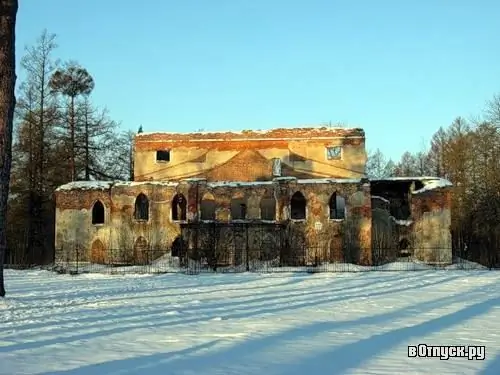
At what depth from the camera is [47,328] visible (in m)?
10.2

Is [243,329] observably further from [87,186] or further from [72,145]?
[72,145]

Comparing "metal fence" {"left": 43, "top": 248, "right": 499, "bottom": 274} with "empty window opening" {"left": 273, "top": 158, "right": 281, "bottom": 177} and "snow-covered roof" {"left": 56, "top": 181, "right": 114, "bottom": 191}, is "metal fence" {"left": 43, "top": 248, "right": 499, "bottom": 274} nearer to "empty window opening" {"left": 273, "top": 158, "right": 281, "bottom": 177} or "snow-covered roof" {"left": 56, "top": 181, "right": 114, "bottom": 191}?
"snow-covered roof" {"left": 56, "top": 181, "right": 114, "bottom": 191}

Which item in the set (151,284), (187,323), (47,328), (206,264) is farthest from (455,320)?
(206,264)

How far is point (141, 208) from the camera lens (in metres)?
39.0

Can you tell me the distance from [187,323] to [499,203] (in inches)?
1477

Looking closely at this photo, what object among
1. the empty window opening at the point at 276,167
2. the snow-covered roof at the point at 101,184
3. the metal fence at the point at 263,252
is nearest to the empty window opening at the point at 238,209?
the empty window opening at the point at 276,167

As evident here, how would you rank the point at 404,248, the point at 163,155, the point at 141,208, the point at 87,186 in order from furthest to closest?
1. the point at 163,155
2. the point at 141,208
3. the point at 87,186
4. the point at 404,248

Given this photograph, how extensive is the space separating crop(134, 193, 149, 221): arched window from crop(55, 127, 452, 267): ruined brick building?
71mm

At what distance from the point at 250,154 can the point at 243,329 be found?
111 feet

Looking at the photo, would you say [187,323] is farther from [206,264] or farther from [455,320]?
[206,264]

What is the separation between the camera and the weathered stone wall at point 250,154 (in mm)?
43688

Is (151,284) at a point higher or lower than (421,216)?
lower

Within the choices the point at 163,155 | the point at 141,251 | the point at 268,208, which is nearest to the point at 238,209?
the point at 268,208

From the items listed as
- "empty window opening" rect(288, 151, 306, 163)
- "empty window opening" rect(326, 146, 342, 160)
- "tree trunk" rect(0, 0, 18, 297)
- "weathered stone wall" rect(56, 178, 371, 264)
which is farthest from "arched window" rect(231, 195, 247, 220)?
"tree trunk" rect(0, 0, 18, 297)
